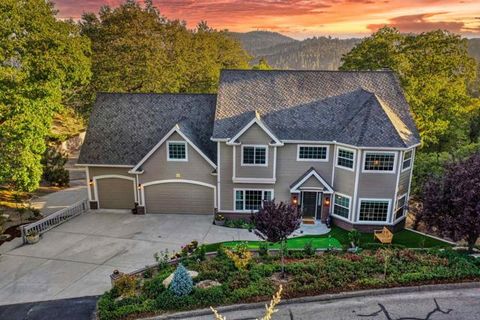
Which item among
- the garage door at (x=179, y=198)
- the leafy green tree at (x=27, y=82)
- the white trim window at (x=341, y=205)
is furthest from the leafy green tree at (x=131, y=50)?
the white trim window at (x=341, y=205)

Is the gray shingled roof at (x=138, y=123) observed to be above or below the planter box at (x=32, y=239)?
above

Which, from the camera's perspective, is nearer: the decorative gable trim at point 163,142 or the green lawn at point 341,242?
the green lawn at point 341,242

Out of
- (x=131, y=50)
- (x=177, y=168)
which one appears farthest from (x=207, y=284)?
(x=131, y=50)

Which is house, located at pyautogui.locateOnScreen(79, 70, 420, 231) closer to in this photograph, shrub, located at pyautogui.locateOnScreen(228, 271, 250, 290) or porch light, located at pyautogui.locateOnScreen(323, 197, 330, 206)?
porch light, located at pyautogui.locateOnScreen(323, 197, 330, 206)

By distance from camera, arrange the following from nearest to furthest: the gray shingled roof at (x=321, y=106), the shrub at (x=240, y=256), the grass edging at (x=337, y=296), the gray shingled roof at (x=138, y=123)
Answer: the grass edging at (x=337, y=296) < the shrub at (x=240, y=256) < the gray shingled roof at (x=321, y=106) < the gray shingled roof at (x=138, y=123)

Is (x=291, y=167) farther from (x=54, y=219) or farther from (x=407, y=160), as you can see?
(x=54, y=219)

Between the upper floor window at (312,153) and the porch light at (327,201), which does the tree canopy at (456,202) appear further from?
Result: the upper floor window at (312,153)

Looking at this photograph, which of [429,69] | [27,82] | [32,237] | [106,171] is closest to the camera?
[27,82]
